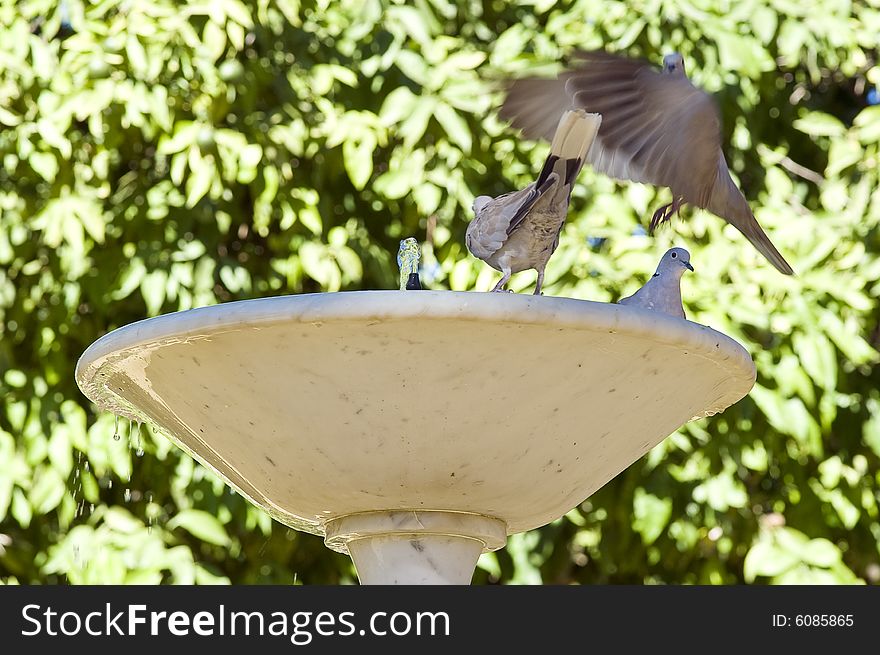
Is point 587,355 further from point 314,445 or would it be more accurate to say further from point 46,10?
point 46,10

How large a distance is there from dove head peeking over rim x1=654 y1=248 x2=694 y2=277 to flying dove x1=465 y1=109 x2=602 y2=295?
26 centimetres

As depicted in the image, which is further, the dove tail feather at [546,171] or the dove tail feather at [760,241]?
the dove tail feather at [760,241]

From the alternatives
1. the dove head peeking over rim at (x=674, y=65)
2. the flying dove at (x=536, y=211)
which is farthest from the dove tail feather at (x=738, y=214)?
the flying dove at (x=536, y=211)

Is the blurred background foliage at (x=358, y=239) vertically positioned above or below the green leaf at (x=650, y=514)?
above

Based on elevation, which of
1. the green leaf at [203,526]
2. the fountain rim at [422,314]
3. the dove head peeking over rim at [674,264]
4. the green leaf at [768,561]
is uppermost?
the fountain rim at [422,314]

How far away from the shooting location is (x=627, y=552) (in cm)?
498

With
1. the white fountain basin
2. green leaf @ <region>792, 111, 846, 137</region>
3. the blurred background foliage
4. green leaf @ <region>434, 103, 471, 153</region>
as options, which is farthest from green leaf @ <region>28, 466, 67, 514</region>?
green leaf @ <region>792, 111, 846, 137</region>

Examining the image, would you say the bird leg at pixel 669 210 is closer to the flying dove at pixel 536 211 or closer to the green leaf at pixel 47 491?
the flying dove at pixel 536 211

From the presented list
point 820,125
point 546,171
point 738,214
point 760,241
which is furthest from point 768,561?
point 546,171

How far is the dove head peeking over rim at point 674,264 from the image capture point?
3.08 m

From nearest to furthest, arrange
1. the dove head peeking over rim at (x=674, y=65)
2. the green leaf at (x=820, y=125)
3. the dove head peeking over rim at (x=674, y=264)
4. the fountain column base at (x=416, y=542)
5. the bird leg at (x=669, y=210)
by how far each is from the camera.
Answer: the fountain column base at (x=416, y=542)
the dove head peeking over rim at (x=674, y=264)
the dove head peeking over rim at (x=674, y=65)
the bird leg at (x=669, y=210)
the green leaf at (x=820, y=125)

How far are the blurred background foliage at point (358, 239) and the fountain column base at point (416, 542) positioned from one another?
59.6 inches

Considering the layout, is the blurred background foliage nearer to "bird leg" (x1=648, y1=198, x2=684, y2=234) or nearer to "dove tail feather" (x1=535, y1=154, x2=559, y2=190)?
"bird leg" (x1=648, y1=198, x2=684, y2=234)

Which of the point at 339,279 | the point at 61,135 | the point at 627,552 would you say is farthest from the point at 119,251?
the point at 627,552
